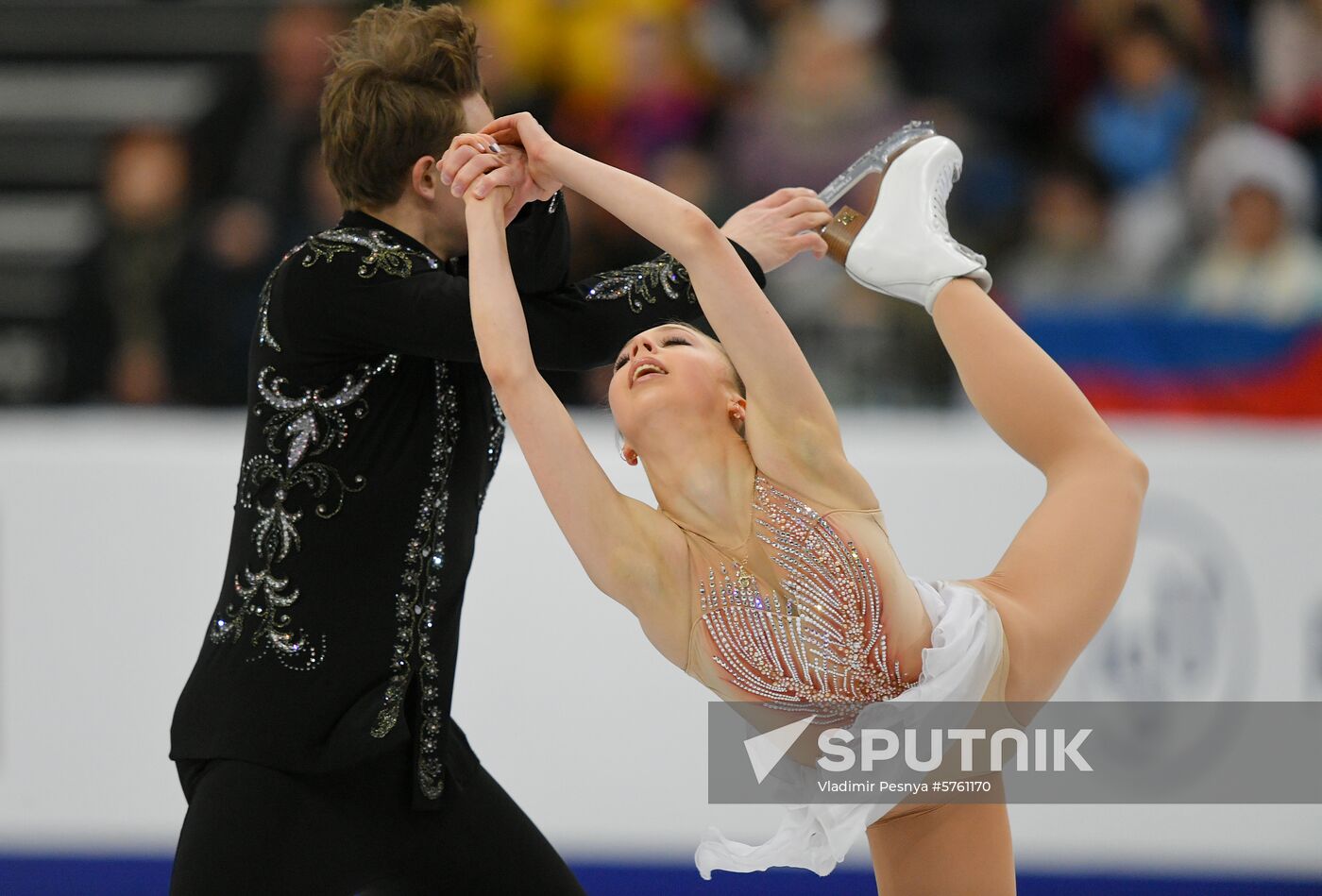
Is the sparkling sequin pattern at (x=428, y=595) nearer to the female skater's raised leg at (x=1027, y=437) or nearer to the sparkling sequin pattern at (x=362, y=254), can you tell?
the sparkling sequin pattern at (x=362, y=254)

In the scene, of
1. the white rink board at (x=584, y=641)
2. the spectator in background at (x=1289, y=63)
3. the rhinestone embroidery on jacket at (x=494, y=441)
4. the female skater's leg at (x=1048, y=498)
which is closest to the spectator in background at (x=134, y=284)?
the white rink board at (x=584, y=641)

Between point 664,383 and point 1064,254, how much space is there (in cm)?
356

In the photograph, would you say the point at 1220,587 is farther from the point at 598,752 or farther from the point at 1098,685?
the point at 598,752

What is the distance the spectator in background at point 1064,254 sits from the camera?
5461 millimetres

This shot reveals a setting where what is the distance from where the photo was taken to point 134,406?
518cm

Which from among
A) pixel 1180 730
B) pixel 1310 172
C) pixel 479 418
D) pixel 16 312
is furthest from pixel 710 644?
pixel 16 312

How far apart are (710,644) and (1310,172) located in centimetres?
420

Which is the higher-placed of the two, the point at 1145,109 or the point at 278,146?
the point at 1145,109

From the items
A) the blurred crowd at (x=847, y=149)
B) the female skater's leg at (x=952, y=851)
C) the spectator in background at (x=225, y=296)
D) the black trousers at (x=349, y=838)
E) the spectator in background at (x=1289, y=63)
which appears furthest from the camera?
the spectator in background at (x=1289, y=63)

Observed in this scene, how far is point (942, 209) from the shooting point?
2736 mm

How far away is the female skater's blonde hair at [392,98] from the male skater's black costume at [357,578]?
74mm

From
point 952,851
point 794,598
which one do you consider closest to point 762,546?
point 794,598

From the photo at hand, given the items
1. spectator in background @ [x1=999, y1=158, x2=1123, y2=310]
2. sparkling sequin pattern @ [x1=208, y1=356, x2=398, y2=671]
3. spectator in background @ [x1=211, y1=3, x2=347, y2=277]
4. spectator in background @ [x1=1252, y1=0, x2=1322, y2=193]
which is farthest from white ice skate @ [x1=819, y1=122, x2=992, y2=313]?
spectator in background @ [x1=1252, y1=0, x2=1322, y2=193]

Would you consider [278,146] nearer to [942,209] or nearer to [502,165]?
[942,209]
